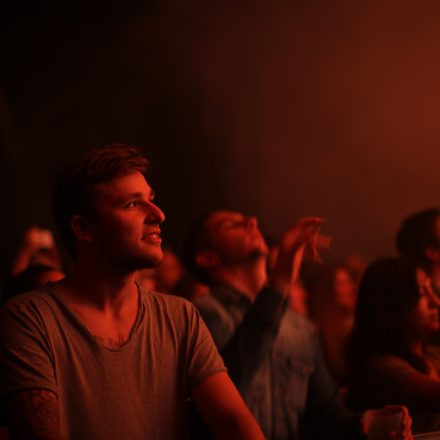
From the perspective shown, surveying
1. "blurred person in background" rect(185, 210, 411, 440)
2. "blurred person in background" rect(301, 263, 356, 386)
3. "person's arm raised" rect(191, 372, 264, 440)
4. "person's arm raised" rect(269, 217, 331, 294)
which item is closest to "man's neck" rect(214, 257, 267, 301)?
"blurred person in background" rect(185, 210, 411, 440)

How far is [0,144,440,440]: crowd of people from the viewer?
4.38 ft

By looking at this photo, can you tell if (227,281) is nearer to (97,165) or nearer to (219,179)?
(97,165)

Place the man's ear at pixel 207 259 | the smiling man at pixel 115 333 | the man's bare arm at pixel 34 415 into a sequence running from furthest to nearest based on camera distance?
the man's ear at pixel 207 259, the smiling man at pixel 115 333, the man's bare arm at pixel 34 415

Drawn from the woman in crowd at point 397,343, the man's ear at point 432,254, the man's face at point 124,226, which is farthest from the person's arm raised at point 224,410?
the man's ear at point 432,254

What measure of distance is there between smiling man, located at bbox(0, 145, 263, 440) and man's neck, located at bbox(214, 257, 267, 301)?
0.50m

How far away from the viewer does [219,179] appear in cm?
290

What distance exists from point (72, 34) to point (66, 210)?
1.24 meters

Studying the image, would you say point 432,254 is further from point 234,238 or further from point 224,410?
point 224,410

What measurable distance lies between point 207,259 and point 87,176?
2.22 feet

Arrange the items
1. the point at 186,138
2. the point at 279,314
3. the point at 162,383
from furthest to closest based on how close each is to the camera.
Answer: the point at 186,138
the point at 279,314
the point at 162,383

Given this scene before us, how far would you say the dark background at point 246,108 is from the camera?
2633 millimetres

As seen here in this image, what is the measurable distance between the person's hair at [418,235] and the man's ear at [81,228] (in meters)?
1.28

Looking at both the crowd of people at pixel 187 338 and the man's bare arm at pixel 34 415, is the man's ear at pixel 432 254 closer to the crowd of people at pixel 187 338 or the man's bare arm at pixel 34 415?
the crowd of people at pixel 187 338

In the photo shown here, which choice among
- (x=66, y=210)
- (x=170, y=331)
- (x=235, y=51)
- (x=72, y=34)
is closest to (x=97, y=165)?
(x=66, y=210)
